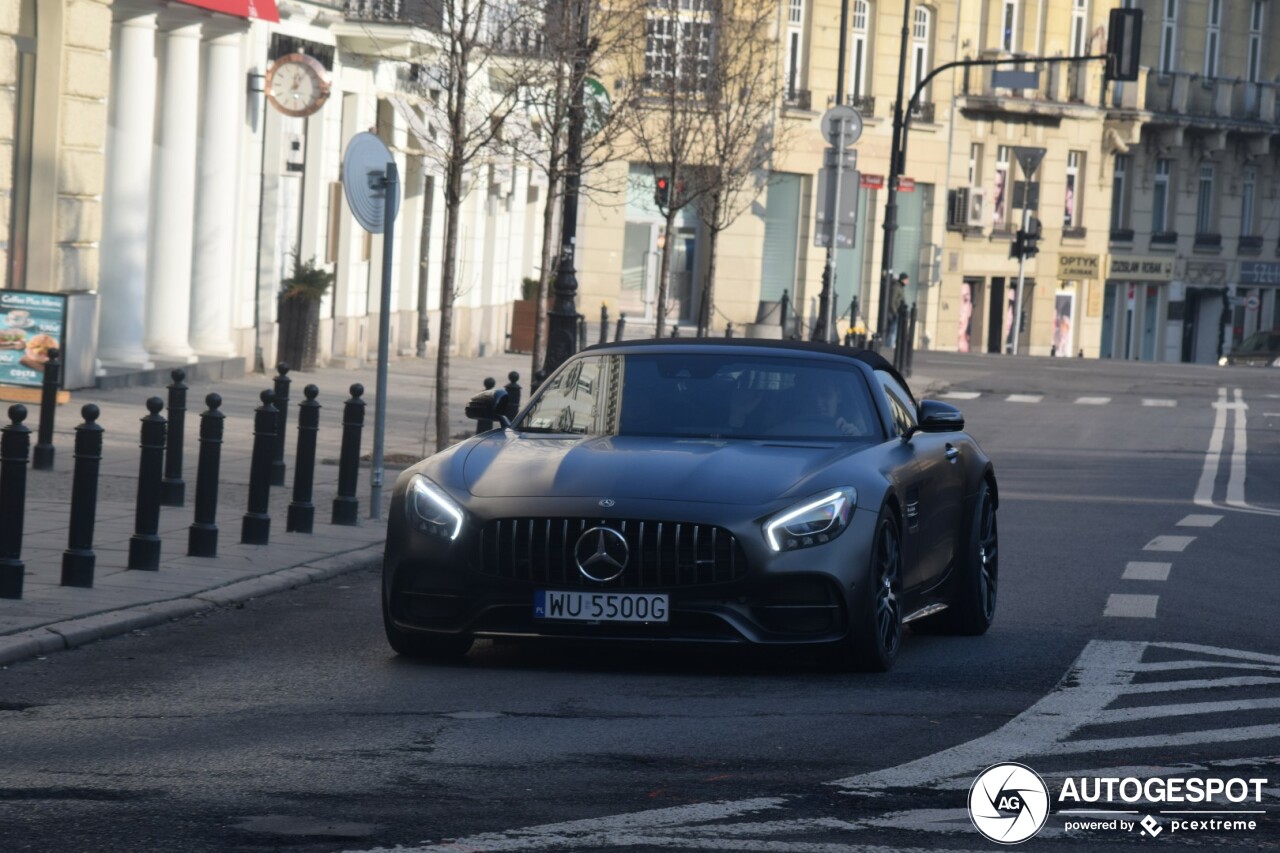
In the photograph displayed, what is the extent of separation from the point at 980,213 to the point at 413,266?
103ft

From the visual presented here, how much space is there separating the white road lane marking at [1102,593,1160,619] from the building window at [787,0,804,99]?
50.3 meters

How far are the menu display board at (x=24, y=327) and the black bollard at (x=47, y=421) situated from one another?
3.07 meters

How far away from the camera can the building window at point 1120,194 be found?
72.7 metres

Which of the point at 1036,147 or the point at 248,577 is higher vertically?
the point at 1036,147

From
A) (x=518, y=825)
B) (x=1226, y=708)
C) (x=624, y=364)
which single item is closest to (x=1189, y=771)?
(x=1226, y=708)

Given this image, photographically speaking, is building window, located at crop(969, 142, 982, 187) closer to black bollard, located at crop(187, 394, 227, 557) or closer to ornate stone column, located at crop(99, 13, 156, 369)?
ornate stone column, located at crop(99, 13, 156, 369)

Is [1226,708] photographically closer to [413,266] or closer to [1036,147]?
[413,266]

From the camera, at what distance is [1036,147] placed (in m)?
69.3

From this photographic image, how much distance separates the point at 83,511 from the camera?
1103 centimetres

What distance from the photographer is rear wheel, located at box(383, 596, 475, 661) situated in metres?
9.27

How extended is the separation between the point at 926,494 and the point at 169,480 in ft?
22.0

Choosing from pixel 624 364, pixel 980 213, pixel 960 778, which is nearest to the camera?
pixel 960 778

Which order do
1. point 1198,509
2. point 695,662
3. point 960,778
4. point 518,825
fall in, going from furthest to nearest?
point 1198,509 < point 695,662 < point 960,778 < point 518,825

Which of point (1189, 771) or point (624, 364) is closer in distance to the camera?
point (1189, 771)
